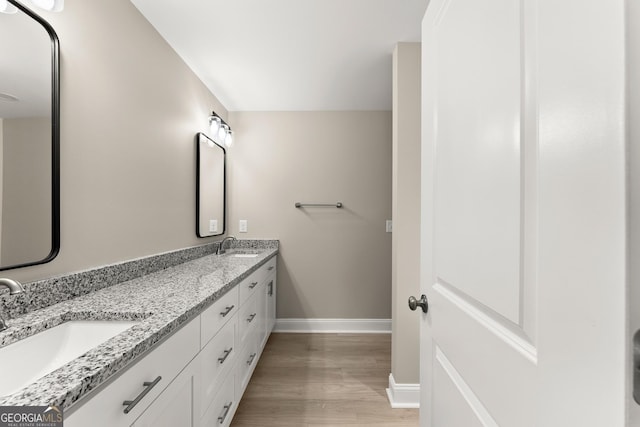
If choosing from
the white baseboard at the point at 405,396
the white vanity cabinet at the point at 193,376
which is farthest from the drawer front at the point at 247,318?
the white baseboard at the point at 405,396

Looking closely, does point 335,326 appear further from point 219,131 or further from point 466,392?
point 466,392

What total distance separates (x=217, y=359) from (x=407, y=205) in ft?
4.68

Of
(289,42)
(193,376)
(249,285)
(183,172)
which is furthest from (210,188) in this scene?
(193,376)

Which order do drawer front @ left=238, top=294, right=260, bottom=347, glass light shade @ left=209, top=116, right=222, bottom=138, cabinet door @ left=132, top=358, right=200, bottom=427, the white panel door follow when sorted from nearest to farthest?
the white panel door < cabinet door @ left=132, top=358, right=200, bottom=427 < drawer front @ left=238, top=294, right=260, bottom=347 < glass light shade @ left=209, top=116, right=222, bottom=138

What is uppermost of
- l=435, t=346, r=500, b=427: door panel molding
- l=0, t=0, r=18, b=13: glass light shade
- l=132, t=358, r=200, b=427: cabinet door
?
l=0, t=0, r=18, b=13: glass light shade

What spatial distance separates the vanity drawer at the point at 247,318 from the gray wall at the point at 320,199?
958 millimetres

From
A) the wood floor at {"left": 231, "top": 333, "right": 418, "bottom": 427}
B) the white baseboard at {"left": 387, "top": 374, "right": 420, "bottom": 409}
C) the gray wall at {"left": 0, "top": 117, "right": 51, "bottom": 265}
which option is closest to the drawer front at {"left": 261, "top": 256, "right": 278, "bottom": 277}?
the wood floor at {"left": 231, "top": 333, "right": 418, "bottom": 427}

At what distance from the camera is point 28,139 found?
1043 millimetres

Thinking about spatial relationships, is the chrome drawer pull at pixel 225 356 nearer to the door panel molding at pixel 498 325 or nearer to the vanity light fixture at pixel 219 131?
the door panel molding at pixel 498 325

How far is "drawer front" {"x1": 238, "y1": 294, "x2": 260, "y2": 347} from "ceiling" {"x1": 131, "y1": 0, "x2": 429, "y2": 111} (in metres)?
1.70

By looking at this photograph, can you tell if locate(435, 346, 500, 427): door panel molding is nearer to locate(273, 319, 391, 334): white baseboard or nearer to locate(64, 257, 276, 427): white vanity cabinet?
locate(64, 257, 276, 427): white vanity cabinet

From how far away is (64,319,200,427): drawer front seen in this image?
641 mm

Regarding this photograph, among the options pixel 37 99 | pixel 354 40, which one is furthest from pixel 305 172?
pixel 37 99

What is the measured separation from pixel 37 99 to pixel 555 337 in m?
1.59
